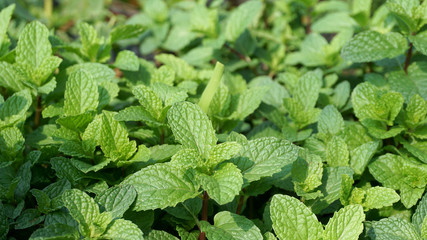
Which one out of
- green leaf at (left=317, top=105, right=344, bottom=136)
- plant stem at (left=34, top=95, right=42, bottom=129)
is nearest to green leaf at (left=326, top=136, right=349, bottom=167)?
green leaf at (left=317, top=105, right=344, bottom=136)

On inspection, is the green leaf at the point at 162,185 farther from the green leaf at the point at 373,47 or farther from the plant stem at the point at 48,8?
the plant stem at the point at 48,8

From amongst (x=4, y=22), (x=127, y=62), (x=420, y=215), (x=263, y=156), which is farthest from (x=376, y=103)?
(x=4, y=22)

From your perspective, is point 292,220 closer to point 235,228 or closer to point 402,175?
point 235,228

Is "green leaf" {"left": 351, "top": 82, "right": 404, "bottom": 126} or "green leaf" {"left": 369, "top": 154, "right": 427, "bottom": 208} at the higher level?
"green leaf" {"left": 351, "top": 82, "right": 404, "bottom": 126}

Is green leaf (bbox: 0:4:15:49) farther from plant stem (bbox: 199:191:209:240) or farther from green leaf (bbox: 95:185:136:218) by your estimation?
plant stem (bbox: 199:191:209:240)

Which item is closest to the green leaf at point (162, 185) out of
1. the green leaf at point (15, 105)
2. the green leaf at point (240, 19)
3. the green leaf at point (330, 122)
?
the green leaf at point (15, 105)

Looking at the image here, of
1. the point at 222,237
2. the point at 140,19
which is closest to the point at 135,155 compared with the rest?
the point at 222,237
